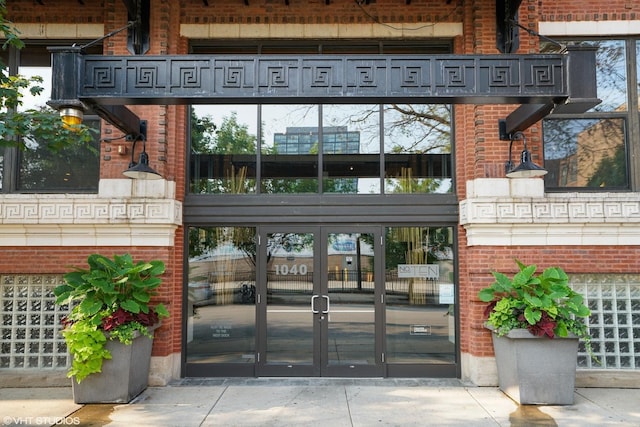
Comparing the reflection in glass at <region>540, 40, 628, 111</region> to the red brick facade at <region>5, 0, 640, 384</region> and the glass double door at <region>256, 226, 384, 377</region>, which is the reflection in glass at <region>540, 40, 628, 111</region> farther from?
the glass double door at <region>256, 226, 384, 377</region>

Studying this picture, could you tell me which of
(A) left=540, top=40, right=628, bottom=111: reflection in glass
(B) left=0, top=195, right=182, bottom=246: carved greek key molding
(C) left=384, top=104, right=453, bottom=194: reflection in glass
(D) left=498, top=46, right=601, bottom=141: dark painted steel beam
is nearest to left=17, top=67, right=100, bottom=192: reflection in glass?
(B) left=0, top=195, right=182, bottom=246: carved greek key molding

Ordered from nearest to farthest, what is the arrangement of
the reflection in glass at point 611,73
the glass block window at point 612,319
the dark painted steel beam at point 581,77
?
1. the dark painted steel beam at point 581,77
2. the glass block window at point 612,319
3. the reflection in glass at point 611,73

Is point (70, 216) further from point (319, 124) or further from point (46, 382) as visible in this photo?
point (319, 124)

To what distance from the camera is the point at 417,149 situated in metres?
7.24

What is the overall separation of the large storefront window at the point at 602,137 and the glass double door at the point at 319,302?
3.08 m

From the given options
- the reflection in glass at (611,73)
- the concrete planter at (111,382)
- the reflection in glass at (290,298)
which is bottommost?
the concrete planter at (111,382)

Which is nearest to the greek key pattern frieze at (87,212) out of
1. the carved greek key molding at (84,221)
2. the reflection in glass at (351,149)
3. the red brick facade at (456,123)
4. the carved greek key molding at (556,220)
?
the carved greek key molding at (84,221)

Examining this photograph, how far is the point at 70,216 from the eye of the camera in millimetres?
6613

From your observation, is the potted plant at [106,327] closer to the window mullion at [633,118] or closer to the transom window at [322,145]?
the transom window at [322,145]

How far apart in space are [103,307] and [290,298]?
8.60ft

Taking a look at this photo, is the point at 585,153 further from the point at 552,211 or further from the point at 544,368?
the point at 544,368

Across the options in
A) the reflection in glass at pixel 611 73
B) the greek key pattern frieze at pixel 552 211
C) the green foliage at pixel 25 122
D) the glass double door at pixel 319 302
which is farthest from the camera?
the reflection in glass at pixel 611 73

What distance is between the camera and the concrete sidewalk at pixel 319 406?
17.2 ft

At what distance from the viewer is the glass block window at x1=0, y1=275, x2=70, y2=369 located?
6.79 metres
